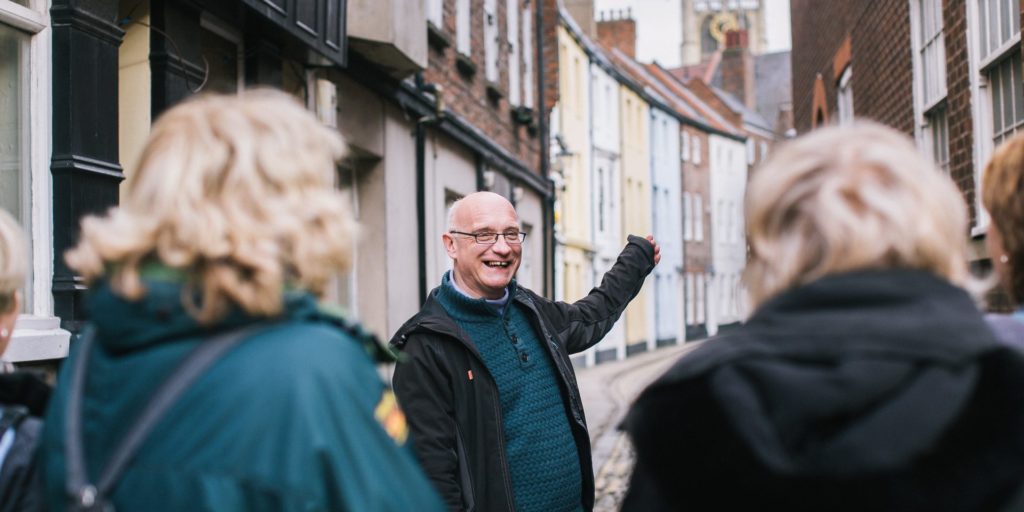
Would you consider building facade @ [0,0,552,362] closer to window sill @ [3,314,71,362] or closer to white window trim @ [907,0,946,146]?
window sill @ [3,314,71,362]

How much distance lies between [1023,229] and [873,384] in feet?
2.81

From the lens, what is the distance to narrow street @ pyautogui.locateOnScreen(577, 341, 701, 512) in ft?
33.0

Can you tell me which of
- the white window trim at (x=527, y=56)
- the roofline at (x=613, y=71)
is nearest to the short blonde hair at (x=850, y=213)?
the white window trim at (x=527, y=56)

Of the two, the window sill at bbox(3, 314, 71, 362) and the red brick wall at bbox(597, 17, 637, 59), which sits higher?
the red brick wall at bbox(597, 17, 637, 59)

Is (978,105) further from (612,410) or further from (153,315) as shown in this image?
(612,410)

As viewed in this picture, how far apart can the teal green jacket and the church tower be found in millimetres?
120562

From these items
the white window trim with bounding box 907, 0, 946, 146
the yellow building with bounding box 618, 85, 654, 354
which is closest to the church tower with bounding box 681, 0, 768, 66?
the yellow building with bounding box 618, 85, 654, 354

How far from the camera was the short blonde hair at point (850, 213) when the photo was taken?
1.96 m

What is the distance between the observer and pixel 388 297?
38.6 feet

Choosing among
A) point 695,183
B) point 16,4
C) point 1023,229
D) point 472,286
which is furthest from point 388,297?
point 695,183

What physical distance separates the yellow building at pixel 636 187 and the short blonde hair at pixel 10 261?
34.7m

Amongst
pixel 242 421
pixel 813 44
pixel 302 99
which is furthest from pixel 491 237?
pixel 813 44

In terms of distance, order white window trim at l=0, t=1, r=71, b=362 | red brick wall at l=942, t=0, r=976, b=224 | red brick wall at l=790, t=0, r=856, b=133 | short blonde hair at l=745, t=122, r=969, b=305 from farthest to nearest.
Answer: red brick wall at l=790, t=0, r=856, b=133
red brick wall at l=942, t=0, r=976, b=224
white window trim at l=0, t=1, r=71, b=362
short blonde hair at l=745, t=122, r=969, b=305

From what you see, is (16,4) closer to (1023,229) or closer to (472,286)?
(472,286)
